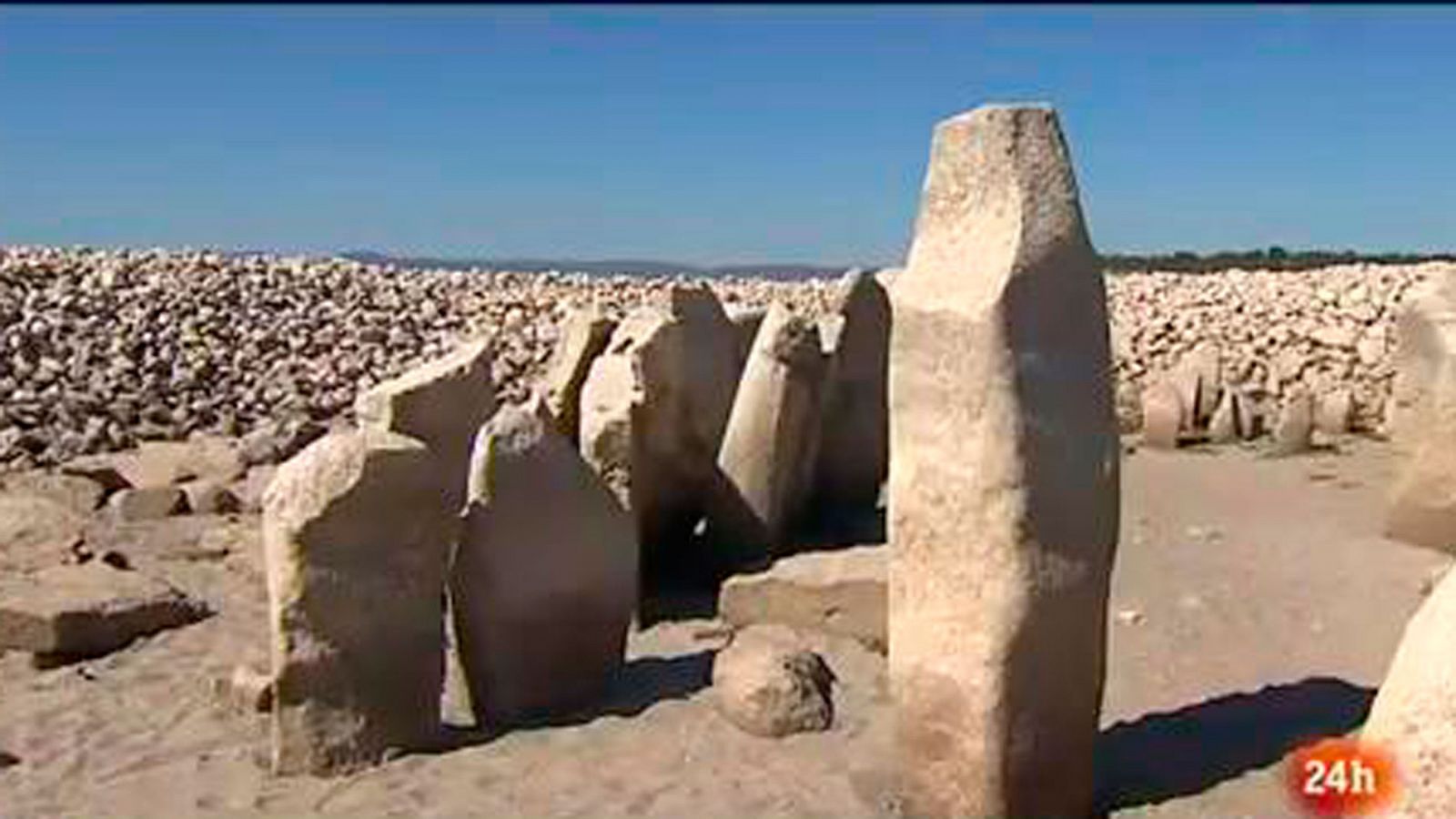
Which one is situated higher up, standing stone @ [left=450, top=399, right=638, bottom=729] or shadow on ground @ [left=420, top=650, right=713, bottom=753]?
standing stone @ [left=450, top=399, right=638, bottom=729]

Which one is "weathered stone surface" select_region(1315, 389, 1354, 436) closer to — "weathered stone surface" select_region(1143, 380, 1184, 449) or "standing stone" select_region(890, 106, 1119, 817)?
"weathered stone surface" select_region(1143, 380, 1184, 449)

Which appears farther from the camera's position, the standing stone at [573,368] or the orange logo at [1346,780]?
the standing stone at [573,368]

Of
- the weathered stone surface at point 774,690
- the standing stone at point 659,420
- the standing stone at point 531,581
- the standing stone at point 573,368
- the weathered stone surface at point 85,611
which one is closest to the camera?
the weathered stone surface at point 774,690

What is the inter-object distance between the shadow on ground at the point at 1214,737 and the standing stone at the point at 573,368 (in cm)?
392

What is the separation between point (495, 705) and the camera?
7.34m

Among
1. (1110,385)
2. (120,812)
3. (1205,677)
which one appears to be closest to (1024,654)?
(1110,385)

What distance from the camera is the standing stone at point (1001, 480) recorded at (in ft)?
18.6

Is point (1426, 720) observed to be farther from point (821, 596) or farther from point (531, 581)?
point (821, 596)

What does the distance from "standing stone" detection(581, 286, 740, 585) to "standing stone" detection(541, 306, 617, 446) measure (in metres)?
0.23

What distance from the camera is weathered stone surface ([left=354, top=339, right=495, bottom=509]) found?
24.7ft

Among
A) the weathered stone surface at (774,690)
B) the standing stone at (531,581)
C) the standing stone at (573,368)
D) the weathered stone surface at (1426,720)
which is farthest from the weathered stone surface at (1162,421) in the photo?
the weathered stone surface at (1426,720)

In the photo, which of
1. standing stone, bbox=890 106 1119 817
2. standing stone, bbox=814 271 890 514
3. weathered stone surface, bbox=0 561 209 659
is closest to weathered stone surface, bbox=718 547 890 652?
standing stone, bbox=890 106 1119 817

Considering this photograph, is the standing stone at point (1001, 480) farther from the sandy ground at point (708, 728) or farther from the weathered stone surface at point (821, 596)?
the weathered stone surface at point (821, 596)

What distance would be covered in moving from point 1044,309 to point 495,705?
288 cm
